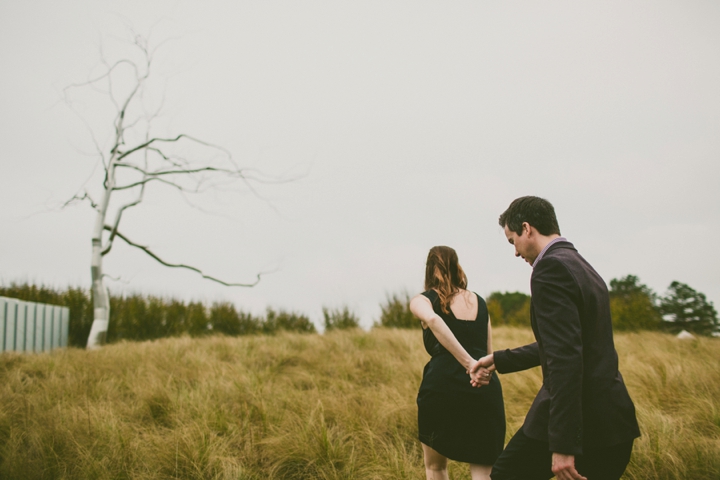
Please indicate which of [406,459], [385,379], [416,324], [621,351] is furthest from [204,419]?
[416,324]

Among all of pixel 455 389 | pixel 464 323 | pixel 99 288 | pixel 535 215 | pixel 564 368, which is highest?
pixel 99 288

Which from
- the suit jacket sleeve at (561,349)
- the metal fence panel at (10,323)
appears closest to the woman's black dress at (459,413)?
the suit jacket sleeve at (561,349)

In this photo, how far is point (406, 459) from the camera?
368 centimetres

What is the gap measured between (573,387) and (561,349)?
0.14 metres

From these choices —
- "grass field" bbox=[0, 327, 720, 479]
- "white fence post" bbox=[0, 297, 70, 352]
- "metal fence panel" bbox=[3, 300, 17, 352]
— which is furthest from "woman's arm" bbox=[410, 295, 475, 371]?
"metal fence panel" bbox=[3, 300, 17, 352]

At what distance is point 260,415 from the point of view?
462 cm

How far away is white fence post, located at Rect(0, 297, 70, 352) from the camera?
8305mm

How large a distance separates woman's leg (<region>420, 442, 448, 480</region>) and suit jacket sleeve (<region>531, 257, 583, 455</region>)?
1334mm

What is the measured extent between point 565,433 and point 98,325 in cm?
1013

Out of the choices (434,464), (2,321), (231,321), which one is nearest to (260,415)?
(434,464)

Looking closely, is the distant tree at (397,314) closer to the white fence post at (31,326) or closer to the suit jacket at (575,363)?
the white fence post at (31,326)

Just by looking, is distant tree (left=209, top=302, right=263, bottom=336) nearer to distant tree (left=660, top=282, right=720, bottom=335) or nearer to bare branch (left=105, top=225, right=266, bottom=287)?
bare branch (left=105, top=225, right=266, bottom=287)

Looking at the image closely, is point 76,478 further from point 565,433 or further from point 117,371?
point 565,433

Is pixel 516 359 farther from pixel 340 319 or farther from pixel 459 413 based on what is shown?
pixel 340 319
